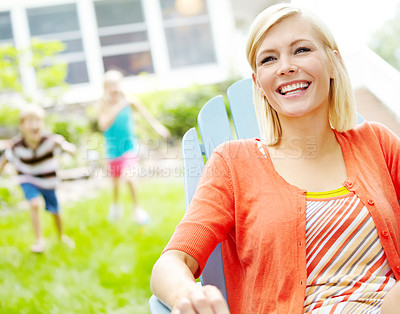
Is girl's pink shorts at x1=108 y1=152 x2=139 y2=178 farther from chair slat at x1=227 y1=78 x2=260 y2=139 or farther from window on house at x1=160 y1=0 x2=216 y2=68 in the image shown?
window on house at x1=160 y1=0 x2=216 y2=68

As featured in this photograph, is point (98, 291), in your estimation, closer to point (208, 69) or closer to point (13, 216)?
point (13, 216)

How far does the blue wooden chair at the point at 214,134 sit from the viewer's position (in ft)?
4.06

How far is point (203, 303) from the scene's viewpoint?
26.3 inches

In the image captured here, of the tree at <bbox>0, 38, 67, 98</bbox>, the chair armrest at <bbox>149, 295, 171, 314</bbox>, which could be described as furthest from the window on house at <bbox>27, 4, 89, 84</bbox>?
the chair armrest at <bbox>149, 295, 171, 314</bbox>

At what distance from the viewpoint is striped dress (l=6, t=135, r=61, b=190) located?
3.33 meters

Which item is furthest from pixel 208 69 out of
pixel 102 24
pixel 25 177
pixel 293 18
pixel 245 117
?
pixel 293 18

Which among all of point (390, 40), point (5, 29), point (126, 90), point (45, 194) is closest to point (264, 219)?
point (390, 40)

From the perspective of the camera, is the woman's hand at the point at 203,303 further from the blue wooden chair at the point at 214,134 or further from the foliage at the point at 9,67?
the foliage at the point at 9,67

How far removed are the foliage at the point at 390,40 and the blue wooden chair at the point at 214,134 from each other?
45.4 inches

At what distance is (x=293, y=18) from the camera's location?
1039 millimetres

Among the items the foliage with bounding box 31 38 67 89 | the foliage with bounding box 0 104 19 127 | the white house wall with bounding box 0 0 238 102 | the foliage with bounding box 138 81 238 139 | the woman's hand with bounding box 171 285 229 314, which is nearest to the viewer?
the woman's hand with bounding box 171 285 229 314

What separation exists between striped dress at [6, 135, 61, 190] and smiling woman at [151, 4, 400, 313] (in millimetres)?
2533

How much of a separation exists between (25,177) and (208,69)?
5227 millimetres

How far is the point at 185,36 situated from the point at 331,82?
288 inches
